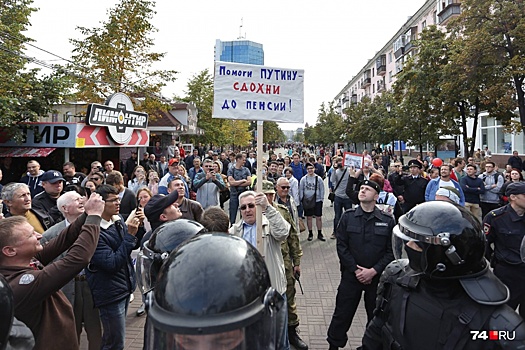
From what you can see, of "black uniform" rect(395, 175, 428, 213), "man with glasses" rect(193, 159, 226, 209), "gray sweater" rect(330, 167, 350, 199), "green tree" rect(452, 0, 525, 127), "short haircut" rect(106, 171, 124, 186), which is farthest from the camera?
"green tree" rect(452, 0, 525, 127)

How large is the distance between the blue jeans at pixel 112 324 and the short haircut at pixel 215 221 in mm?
1047

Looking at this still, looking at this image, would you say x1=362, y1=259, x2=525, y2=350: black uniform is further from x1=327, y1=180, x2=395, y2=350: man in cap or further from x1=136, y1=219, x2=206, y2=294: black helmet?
x1=327, y1=180, x2=395, y2=350: man in cap

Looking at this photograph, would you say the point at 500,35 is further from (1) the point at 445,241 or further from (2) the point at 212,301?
(2) the point at 212,301

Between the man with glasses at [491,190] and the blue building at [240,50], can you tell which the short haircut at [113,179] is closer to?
the man with glasses at [491,190]

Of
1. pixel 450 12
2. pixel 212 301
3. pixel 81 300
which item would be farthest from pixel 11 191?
pixel 450 12

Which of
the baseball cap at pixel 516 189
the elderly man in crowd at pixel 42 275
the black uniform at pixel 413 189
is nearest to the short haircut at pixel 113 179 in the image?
the elderly man in crowd at pixel 42 275

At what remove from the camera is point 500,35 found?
16.2 metres

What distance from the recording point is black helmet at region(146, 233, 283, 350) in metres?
1.20

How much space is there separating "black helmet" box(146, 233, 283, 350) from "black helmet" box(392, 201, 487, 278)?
1055 millimetres

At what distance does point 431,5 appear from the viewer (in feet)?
139

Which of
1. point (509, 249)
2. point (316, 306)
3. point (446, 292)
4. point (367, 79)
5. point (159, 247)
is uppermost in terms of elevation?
point (367, 79)

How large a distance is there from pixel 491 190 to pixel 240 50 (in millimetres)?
69156

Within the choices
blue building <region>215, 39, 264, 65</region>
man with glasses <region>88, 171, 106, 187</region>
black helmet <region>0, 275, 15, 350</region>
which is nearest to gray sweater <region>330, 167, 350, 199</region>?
man with glasses <region>88, 171, 106, 187</region>

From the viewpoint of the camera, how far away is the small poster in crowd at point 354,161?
31.1 ft
